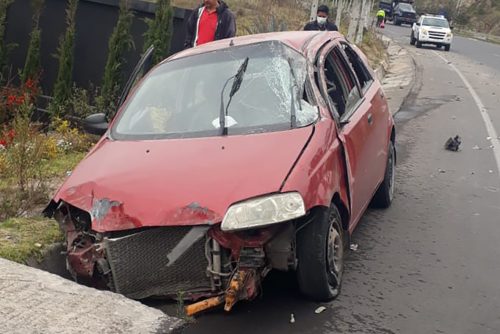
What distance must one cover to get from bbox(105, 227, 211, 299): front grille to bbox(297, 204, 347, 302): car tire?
2.05 ft

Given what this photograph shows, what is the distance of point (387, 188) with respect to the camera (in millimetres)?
7211

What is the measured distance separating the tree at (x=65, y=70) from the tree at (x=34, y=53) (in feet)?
1.72

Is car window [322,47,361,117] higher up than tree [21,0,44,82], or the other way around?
car window [322,47,361,117]

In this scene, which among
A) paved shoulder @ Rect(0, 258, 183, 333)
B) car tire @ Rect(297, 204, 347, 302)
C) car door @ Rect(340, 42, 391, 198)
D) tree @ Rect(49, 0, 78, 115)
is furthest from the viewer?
tree @ Rect(49, 0, 78, 115)

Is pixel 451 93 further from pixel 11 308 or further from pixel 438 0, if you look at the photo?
pixel 438 0

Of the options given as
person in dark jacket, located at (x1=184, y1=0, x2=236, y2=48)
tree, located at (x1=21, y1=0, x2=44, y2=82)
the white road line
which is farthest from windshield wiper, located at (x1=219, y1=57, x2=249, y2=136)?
tree, located at (x1=21, y1=0, x2=44, y2=82)

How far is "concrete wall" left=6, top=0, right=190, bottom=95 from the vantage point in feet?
37.9

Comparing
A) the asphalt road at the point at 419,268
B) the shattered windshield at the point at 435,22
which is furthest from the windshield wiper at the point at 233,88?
the shattered windshield at the point at 435,22

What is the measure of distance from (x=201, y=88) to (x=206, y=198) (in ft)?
4.99


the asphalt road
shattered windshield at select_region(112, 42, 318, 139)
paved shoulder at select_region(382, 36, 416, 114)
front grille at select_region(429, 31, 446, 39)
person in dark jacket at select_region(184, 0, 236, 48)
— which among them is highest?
person in dark jacket at select_region(184, 0, 236, 48)

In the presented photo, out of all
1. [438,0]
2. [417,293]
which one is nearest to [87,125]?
[417,293]

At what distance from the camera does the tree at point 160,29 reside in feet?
35.7

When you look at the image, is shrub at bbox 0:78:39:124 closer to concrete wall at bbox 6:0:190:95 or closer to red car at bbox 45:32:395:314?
concrete wall at bbox 6:0:190:95

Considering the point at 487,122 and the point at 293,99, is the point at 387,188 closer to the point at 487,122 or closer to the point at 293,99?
the point at 293,99
